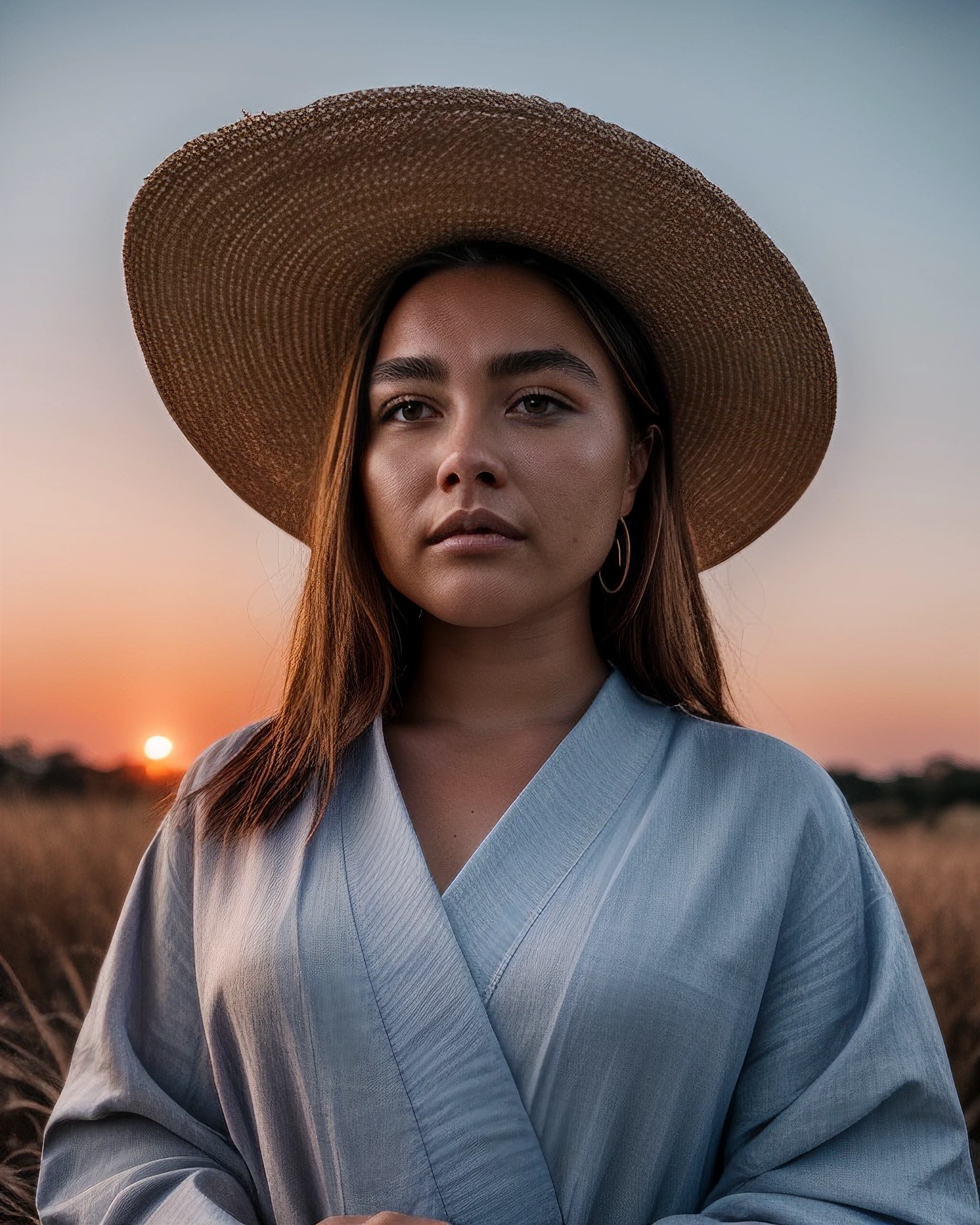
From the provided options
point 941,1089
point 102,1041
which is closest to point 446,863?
point 102,1041

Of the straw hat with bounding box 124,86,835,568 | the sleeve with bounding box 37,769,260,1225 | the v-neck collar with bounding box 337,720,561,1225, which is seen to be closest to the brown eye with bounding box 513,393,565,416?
the straw hat with bounding box 124,86,835,568

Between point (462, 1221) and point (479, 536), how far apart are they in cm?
72

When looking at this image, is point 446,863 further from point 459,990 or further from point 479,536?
point 479,536

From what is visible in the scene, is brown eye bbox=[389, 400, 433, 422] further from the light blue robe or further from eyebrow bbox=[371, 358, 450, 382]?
the light blue robe

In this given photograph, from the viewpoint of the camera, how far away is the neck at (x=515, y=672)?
5.44 feet

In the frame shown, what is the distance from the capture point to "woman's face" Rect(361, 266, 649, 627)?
147cm

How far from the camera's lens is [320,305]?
1777 mm

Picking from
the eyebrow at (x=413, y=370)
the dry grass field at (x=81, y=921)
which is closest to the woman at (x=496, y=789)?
the eyebrow at (x=413, y=370)

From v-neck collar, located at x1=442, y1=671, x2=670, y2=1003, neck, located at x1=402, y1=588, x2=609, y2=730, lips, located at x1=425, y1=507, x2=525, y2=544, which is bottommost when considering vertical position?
v-neck collar, located at x1=442, y1=671, x2=670, y2=1003

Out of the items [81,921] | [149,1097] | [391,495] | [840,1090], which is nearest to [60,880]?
[81,921]

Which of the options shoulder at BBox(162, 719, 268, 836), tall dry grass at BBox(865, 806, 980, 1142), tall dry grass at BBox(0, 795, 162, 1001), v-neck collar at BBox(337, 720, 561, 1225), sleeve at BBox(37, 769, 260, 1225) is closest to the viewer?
v-neck collar at BBox(337, 720, 561, 1225)

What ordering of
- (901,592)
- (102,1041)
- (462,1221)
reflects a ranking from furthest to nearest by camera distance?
(901,592), (102,1041), (462,1221)

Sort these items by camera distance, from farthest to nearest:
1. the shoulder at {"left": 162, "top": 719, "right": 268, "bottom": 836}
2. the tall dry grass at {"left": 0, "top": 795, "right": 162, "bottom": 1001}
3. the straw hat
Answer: the tall dry grass at {"left": 0, "top": 795, "right": 162, "bottom": 1001} → the shoulder at {"left": 162, "top": 719, "right": 268, "bottom": 836} → the straw hat

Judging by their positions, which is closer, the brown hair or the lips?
the lips
